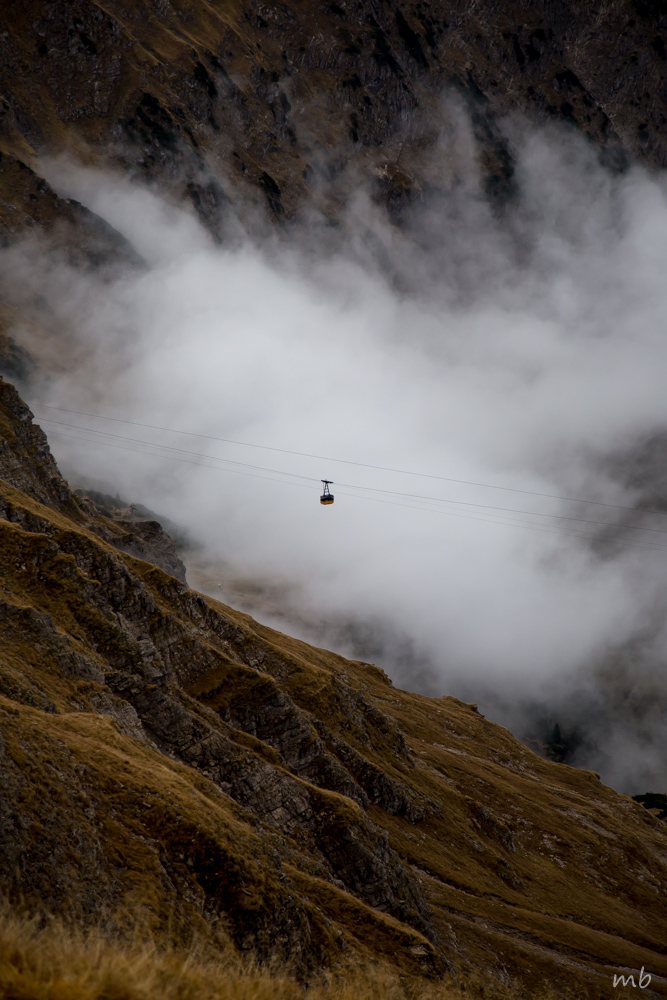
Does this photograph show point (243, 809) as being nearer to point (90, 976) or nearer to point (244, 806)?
point (244, 806)

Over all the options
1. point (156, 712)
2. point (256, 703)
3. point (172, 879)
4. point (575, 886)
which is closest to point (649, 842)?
point (575, 886)

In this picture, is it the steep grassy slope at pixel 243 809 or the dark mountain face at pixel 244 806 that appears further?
the dark mountain face at pixel 244 806

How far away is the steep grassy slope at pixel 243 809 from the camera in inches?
1104

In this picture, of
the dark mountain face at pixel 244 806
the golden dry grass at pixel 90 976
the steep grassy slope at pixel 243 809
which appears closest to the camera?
the golden dry grass at pixel 90 976

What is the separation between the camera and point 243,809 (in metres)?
39.8

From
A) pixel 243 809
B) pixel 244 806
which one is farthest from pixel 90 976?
pixel 244 806

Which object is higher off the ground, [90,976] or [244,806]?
[90,976]

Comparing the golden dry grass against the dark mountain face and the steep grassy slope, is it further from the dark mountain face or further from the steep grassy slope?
the dark mountain face

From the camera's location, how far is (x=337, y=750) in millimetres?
75188

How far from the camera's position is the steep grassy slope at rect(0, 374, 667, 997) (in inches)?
1104

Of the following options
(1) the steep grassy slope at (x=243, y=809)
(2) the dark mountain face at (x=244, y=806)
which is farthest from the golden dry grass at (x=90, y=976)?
(2) the dark mountain face at (x=244, y=806)

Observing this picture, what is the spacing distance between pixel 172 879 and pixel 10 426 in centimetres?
6201

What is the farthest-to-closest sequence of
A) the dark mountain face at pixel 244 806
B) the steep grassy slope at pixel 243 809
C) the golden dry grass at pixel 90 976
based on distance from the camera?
the dark mountain face at pixel 244 806, the steep grassy slope at pixel 243 809, the golden dry grass at pixel 90 976

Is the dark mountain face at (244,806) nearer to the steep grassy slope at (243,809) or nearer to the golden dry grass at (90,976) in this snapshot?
the steep grassy slope at (243,809)
